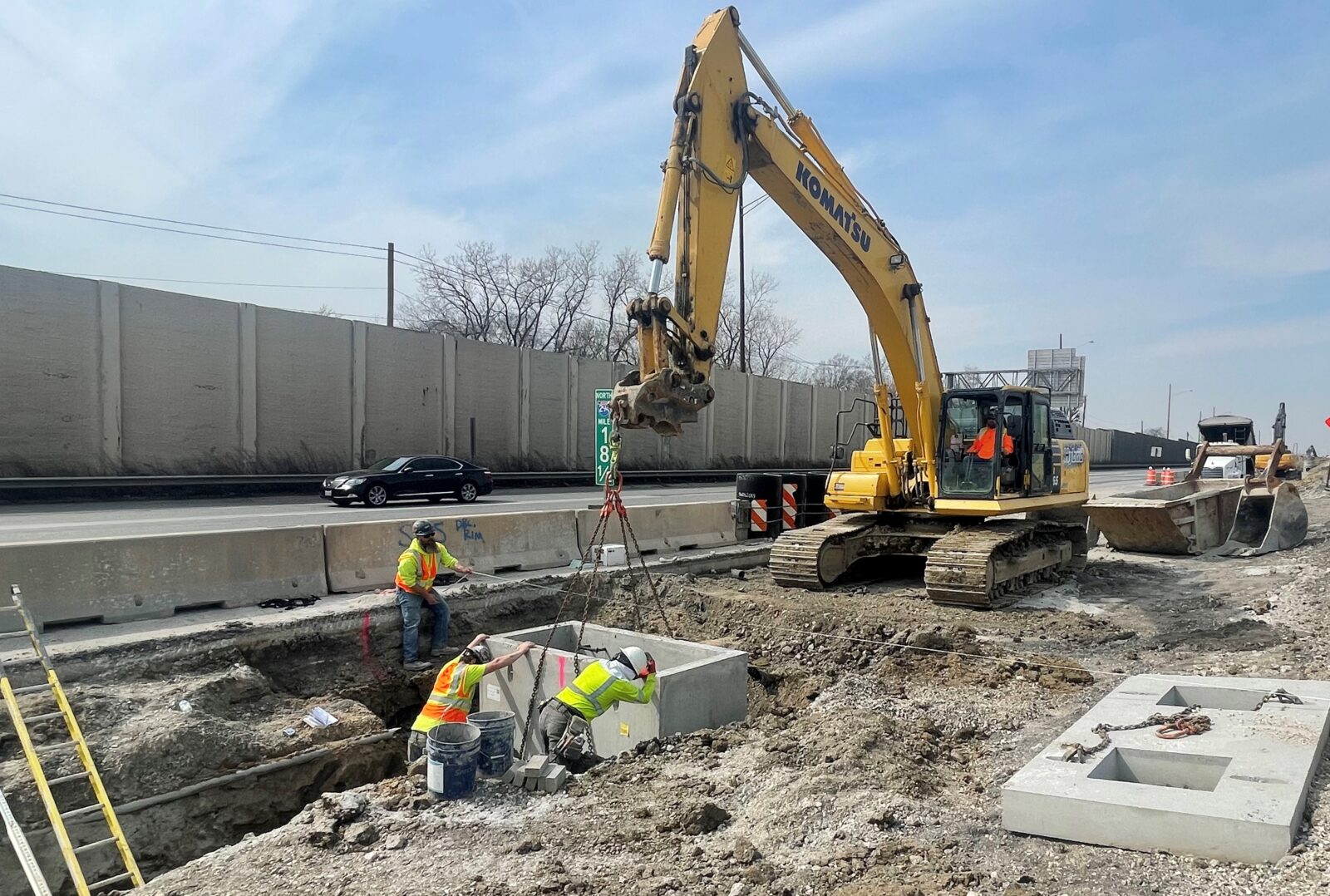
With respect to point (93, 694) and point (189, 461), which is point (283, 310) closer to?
point (189, 461)

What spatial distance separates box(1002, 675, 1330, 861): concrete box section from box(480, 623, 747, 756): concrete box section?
3.07m

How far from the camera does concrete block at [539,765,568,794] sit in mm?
5570

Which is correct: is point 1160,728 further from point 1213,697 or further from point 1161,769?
point 1213,697

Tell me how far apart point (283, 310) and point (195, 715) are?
67.4 ft

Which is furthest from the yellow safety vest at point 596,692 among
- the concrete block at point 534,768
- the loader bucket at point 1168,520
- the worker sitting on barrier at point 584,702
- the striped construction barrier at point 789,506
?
the loader bucket at point 1168,520

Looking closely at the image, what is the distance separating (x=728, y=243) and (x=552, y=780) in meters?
5.77

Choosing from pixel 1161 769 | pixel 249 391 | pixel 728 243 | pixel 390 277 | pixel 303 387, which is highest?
pixel 390 277

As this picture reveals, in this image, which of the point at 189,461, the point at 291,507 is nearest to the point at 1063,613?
the point at 291,507

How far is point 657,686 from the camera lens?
7.08 m

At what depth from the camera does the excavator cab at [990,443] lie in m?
11.4

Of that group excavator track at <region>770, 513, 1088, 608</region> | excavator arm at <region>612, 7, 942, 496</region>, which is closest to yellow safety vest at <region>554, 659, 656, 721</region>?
excavator arm at <region>612, 7, 942, 496</region>

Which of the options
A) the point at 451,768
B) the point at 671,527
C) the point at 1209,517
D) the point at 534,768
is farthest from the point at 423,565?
the point at 1209,517

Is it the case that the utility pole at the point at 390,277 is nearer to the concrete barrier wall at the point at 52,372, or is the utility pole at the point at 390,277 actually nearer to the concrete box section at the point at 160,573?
the concrete barrier wall at the point at 52,372

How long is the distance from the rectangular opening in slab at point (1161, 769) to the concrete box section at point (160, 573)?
335 inches
